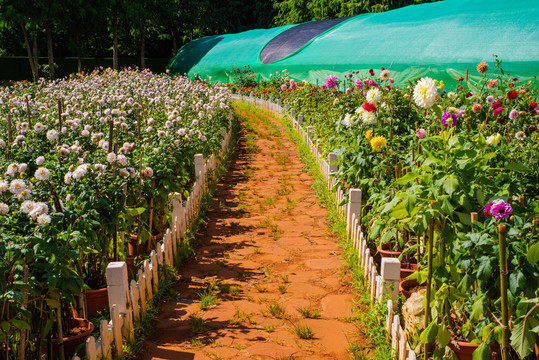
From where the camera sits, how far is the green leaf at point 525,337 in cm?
214

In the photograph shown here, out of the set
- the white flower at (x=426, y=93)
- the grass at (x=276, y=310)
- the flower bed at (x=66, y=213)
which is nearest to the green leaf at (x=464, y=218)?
the white flower at (x=426, y=93)

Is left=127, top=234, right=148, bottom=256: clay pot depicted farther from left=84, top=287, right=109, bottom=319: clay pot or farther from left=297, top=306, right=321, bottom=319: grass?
left=297, top=306, right=321, bottom=319: grass

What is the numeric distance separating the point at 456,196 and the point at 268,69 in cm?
1841

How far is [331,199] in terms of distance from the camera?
21.5ft

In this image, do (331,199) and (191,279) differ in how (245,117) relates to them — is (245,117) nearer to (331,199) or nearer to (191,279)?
(331,199)

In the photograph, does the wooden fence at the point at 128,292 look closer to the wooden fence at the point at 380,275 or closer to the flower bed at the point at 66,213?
the flower bed at the point at 66,213

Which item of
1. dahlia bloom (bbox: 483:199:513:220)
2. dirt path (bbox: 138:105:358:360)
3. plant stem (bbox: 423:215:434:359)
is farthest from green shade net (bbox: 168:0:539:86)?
dahlia bloom (bbox: 483:199:513:220)

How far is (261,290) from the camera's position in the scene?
4277 millimetres

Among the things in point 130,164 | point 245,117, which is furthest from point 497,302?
point 245,117

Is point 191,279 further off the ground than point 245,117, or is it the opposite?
point 245,117

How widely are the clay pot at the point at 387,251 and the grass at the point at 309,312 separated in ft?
2.74

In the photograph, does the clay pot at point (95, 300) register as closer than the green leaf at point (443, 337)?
No

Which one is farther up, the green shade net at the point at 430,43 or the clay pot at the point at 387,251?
the green shade net at the point at 430,43

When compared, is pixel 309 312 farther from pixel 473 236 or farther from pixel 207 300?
pixel 473 236
